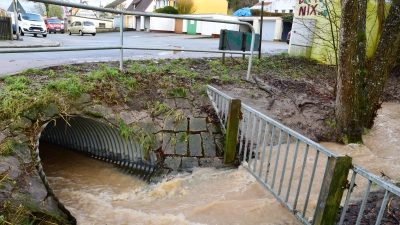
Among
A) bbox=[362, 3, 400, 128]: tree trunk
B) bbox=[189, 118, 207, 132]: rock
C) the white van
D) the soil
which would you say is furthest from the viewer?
the white van

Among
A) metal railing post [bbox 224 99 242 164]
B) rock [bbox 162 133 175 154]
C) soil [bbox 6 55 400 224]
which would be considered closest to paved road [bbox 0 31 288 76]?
soil [bbox 6 55 400 224]

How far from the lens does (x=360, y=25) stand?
496 cm

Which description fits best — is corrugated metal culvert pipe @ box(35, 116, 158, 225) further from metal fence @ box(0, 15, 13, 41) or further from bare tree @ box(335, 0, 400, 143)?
metal fence @ box(0, 15, 13, 41)

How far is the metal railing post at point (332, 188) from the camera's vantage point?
256 cm

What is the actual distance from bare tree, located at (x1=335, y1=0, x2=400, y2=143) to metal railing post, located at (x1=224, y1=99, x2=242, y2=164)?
82.6 inches

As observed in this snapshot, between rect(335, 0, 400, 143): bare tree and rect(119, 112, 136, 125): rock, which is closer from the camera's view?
rect(119, 112, 136, 125): rock

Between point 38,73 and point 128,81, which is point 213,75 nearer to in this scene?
point 128,81

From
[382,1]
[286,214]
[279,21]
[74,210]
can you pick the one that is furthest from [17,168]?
[279,21]

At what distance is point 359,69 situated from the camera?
206 inches

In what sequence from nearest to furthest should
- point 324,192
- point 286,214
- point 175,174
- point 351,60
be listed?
point 324,192
point 286,214
point 175,174
point 351,60

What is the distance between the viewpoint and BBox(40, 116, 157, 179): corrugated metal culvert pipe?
4984 millimetres

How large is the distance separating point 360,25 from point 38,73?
5382 millimetres

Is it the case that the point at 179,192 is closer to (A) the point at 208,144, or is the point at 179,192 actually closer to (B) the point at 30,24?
(A) the point at 208,144

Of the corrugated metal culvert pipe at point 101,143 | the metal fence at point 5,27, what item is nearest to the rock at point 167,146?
the corrugated metal culvert pipe at point 101,143
